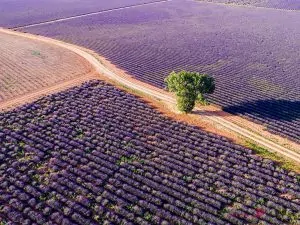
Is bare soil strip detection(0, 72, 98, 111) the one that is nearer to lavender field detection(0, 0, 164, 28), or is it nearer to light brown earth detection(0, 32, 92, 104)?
light brown earth detection(0, 32, 92, 104)

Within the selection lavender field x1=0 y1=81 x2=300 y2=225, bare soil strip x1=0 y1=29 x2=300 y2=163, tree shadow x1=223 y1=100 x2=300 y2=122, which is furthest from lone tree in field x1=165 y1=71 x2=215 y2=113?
tree shadow x1=223 y1=100 x2=300 y2=122

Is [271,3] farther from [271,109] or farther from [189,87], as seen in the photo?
[189,87]

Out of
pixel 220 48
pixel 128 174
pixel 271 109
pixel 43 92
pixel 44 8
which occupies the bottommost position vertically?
pixel 271 109

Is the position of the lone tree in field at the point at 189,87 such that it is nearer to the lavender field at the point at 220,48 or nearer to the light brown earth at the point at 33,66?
the lavender field at the point at 220,48

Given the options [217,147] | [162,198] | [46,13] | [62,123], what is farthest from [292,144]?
[46,13]

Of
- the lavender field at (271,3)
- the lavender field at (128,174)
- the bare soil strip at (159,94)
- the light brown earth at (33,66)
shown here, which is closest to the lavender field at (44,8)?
the light brown earth at (33,66)

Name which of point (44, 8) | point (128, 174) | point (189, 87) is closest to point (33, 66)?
point (189, 87)
